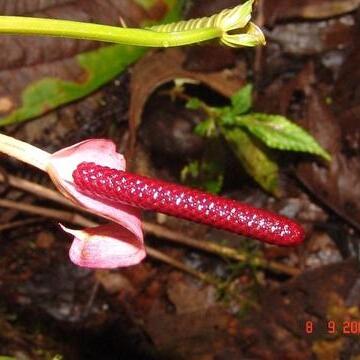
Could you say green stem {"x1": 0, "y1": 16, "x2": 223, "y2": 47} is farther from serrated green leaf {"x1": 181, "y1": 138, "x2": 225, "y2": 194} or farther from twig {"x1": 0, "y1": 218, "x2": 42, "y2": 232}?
twig {"x1": 0, "y1": 218, "x2": 42, "y2": 232}

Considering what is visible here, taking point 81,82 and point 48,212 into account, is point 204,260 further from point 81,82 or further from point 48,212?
point 81,82

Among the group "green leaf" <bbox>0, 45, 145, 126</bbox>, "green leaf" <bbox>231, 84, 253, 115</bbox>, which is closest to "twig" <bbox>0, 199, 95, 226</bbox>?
"green leaf" <bbox>0, 45, 145, 126</bbox>

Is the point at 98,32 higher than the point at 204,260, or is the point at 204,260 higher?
the point at 98,32

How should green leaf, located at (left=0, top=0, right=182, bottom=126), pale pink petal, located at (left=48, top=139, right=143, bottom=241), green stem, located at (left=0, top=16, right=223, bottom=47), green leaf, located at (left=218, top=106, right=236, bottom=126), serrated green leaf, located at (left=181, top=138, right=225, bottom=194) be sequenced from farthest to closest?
1. serrated green leaf, located at (left=181, top=138, right=225, bottom=194)
2. green leaf, located at (left=218, top=106, right=236, bottom=126)
3. green leaf, located at (left=0, top=0, right=182, bottom=126)
4. pale pink petal, located at (left=48, top=139, right=143, bottom=241)
5. green stem, located at (left=0, top=16, right=223, bottom=47)

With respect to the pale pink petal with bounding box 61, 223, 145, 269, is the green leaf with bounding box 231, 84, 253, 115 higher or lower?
→ lower

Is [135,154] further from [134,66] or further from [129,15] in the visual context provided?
[129,15]

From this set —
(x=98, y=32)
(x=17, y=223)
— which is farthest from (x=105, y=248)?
(x=17, y=223)

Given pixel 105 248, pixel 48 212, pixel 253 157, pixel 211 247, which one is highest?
pixel 105 248
